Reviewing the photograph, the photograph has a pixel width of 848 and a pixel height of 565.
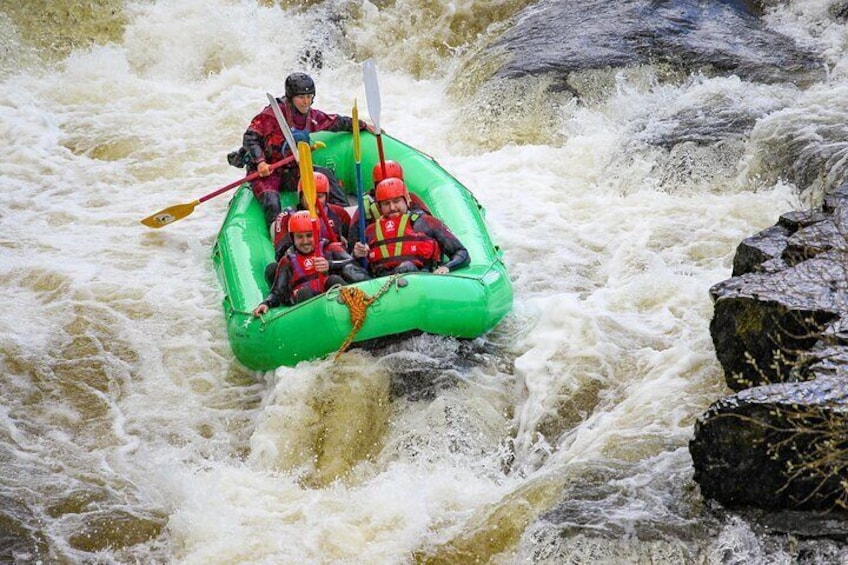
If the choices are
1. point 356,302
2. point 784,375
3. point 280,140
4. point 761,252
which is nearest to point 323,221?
point 356,302

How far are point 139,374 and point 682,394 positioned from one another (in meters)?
2.93

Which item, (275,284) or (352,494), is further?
(275,284)

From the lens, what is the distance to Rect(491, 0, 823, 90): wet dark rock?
8914 mm

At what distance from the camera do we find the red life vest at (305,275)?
566cm

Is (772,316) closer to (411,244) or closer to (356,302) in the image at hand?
(356,302)

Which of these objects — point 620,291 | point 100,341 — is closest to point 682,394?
point 620,291

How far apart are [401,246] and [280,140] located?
1722 millimetres

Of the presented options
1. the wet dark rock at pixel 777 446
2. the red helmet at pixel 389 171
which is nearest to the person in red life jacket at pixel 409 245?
the red helmet at pixel 389 171

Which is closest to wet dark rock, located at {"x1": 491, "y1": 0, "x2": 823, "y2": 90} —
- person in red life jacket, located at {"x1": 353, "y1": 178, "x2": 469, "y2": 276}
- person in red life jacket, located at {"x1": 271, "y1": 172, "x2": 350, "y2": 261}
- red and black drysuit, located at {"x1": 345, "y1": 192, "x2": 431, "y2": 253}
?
red and black drysuit, located at {"x1": 345, "y1": 192, "x2": 431, "y2": 253}

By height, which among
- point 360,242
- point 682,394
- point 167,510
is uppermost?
point 360,242

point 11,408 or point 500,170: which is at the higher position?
point 500,170

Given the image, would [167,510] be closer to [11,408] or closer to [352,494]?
[352,494]

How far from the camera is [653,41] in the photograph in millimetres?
9297

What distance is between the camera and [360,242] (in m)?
6.04
